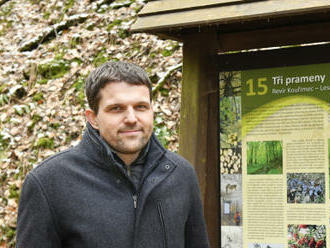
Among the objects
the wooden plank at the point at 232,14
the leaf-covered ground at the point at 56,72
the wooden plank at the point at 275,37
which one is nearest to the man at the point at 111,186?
the wooden plank at the point at 232,14

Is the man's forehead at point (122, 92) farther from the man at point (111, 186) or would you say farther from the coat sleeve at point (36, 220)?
the coat sleeve at point (36, 220)

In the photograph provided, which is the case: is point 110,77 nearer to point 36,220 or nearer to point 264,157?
point 36,220

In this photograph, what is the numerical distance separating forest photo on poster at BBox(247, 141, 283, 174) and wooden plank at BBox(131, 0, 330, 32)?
2.53ft

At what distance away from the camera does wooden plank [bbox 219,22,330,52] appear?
321cm

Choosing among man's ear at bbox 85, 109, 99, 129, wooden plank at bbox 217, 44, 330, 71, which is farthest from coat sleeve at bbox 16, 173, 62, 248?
wooden plank at bbox 217, 44, 330, 71

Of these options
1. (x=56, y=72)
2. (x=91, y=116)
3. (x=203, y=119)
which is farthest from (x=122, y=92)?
(x=56, y=72)

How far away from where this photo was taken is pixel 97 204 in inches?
94.7

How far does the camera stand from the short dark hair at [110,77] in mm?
2523

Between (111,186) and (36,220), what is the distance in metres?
0.38

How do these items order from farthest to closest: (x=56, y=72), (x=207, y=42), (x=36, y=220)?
(x=56, y=72)
(x=207, y=42)
(x=36, y=220)

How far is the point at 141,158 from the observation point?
8.52 feet

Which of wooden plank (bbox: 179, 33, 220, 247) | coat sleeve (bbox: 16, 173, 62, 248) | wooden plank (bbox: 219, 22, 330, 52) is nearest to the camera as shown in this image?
coat sleeve (bbox: 16, 173, 62, 248)

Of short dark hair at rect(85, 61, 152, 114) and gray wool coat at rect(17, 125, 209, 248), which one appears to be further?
short dark hair at rect(85, 61, 152, 114)

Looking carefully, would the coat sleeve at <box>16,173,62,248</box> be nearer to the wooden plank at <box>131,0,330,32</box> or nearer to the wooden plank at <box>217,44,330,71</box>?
the wooden plank at <box>131,0,330,32</box>
